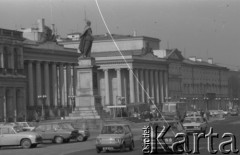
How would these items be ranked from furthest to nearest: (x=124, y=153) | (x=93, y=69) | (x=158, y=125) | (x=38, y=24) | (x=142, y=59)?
(x=142, y=59)
(x=38, y=24)
(x=93, y=69)
(x=124, y=153)
(x=158, y=125)

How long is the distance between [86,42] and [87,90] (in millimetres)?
4284

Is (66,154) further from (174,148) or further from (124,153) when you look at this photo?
(174,148)

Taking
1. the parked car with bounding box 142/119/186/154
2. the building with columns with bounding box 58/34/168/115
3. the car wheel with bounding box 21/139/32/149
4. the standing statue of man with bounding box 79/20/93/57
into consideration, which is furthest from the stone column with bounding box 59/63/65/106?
the parked car with bounding box 142/119/186/154

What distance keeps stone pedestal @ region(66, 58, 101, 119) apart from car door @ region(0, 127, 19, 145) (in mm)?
18680

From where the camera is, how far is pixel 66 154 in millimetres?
37188

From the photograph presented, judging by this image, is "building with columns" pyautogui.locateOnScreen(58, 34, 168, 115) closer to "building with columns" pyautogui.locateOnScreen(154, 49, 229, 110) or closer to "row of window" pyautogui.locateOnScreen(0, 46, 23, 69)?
"building with columns" pyautogui.locateOnScreen(154, 49, 229, 110)

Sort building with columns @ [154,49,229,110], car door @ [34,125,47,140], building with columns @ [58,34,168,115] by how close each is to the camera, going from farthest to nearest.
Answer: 1. building with columns @ [154,49,229,110]
2. building with columns @ [58,34,168,115]
3. car door @ [34,125,47,140]

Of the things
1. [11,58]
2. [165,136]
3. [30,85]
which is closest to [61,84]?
[30,85]

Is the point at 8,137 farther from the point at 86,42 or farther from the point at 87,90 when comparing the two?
the point at 86,42

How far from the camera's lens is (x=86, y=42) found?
211 ft

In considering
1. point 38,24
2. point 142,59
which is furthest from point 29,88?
point 142,59

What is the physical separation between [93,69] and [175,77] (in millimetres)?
115816

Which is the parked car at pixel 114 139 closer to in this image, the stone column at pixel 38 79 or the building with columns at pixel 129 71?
the stone column at pixel 38 79

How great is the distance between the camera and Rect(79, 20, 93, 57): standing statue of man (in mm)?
64062
